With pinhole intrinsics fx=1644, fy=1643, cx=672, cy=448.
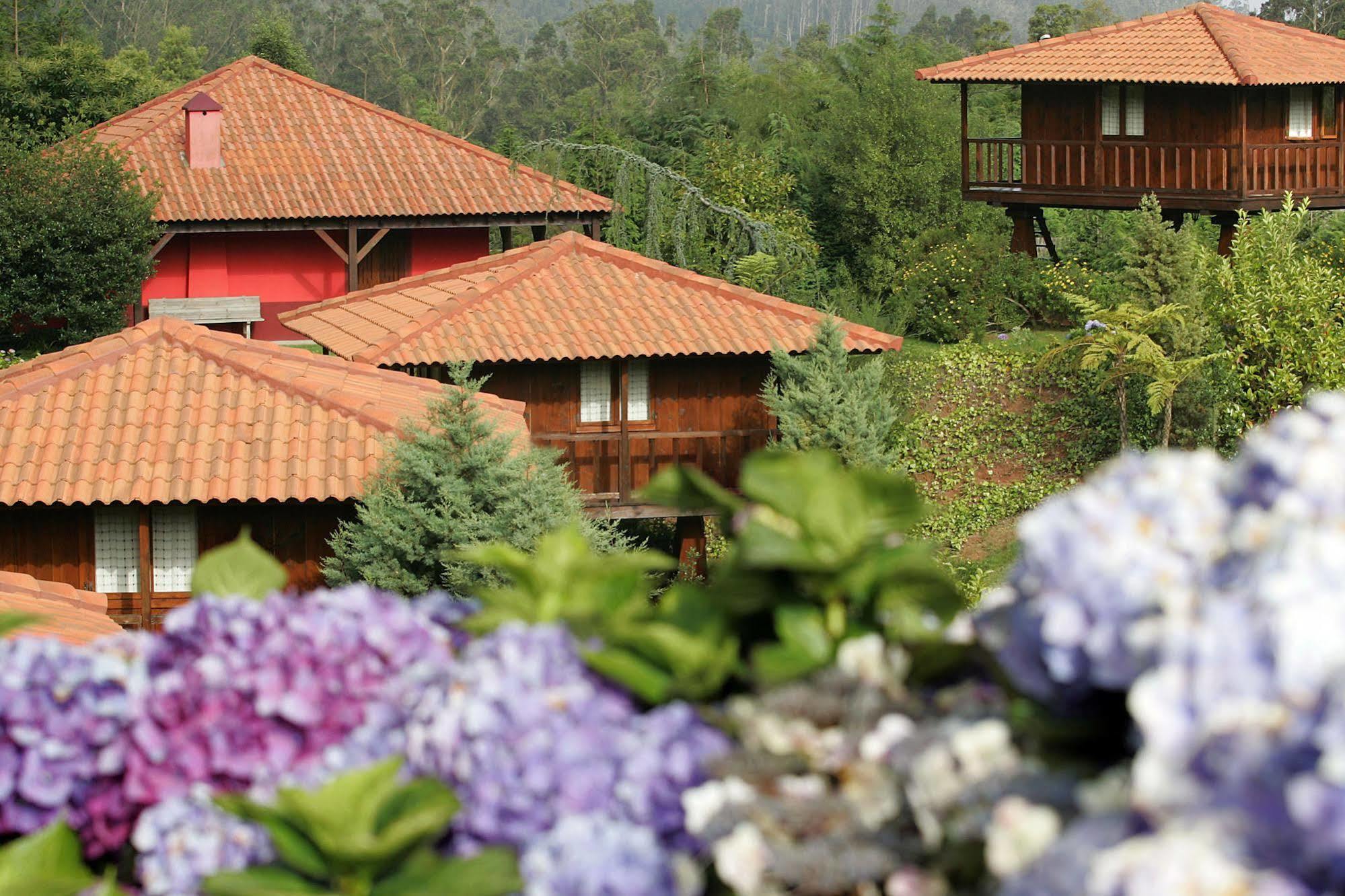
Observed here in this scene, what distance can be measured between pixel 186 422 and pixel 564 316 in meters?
6.54

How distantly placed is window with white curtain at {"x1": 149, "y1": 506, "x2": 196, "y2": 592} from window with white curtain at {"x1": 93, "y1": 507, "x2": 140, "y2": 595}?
193mm

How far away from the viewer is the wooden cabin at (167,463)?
50.8 ft

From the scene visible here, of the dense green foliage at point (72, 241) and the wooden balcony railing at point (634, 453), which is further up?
the dense green foliage at point (72, 241)

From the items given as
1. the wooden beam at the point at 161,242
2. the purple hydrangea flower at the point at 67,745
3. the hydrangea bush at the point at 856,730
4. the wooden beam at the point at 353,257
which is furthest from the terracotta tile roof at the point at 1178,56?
the purple hydrangea flower at the point at 67,745

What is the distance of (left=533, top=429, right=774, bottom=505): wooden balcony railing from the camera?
22.0 metres

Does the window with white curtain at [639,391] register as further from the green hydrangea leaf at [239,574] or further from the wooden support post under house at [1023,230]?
the green hydrangea leaf at [239,574]

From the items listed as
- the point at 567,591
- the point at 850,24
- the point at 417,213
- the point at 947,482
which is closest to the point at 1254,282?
the point at 947,482

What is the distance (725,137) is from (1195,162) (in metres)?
13.5

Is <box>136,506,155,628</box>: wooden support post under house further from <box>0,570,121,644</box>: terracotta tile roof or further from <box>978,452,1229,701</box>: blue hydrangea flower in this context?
<box>978,452,1229,701</box>: blue hydrangea flower

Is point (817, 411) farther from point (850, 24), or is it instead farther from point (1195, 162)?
point (850, 24)

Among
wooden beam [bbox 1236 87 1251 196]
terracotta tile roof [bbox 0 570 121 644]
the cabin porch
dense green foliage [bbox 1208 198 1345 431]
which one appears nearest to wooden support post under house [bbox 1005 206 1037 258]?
the cabin porch

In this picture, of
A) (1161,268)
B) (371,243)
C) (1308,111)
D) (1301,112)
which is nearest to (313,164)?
(371,243)

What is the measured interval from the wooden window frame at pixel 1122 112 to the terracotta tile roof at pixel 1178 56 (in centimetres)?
47

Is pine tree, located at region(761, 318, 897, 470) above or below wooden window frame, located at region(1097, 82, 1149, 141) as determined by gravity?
below
